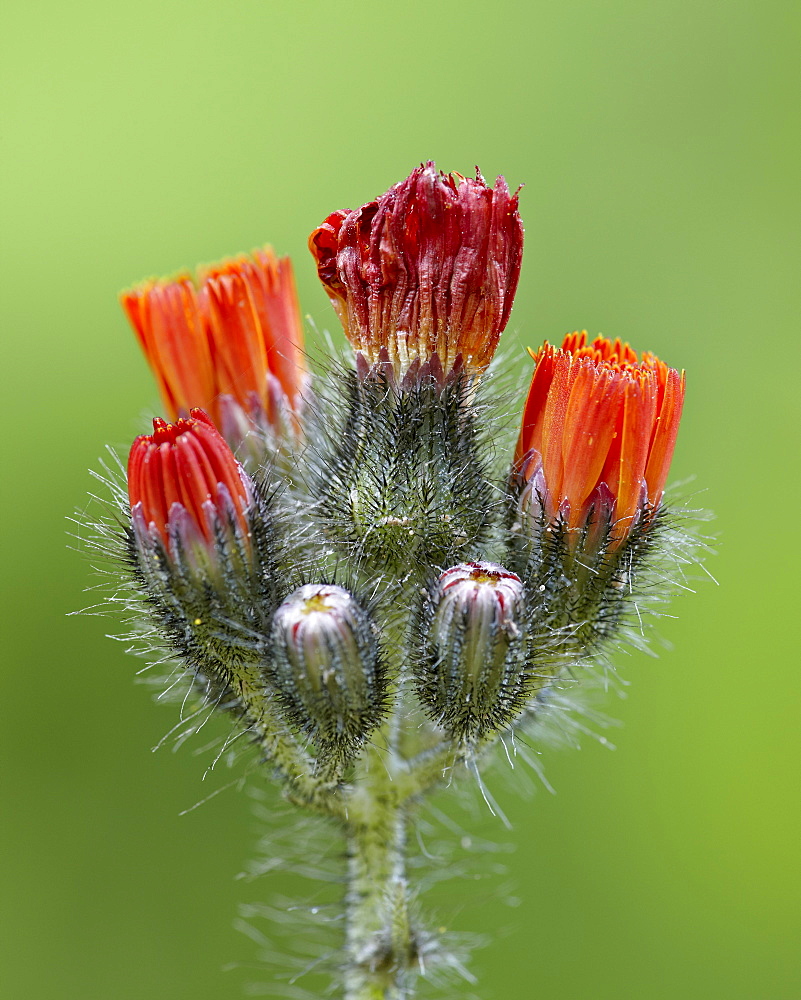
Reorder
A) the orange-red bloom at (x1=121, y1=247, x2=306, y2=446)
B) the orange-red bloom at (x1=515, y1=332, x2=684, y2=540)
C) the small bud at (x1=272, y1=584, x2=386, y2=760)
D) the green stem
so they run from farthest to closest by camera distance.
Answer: the orange-red bloom at (x1=121, y1=247, x2=306, y2=446) → the green stem → the orange-red bloom at (x1=515, y1=332, x2=684, y2=540) → the small bud at (x1=272, y1=584, x2=386, y2=760)

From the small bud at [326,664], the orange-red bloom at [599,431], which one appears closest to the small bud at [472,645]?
the small bud at [326,664]

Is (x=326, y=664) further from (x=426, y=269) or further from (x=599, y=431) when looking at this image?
(x=426, y=269)

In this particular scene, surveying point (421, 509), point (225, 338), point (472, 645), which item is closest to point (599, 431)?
point (421, 509)

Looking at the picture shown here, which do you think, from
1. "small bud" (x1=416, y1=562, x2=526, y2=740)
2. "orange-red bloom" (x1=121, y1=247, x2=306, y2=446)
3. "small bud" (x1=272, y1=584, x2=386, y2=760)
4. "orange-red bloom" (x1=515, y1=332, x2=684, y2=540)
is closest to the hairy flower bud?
"small bud" (x1=272, y1=584, x2=386, y2=760)

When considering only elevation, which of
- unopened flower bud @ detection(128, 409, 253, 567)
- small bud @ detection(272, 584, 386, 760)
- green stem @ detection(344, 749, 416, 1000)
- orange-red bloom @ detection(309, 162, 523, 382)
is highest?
orange-red bloom @ detection(309, 162, 523, 382)

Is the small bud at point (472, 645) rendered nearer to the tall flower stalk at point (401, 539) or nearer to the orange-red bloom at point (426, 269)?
the tall flower stalk at point (401, 539)

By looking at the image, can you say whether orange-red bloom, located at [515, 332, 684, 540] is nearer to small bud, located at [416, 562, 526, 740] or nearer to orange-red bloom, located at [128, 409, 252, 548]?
small bud, located at [416, 562, 526, 740]

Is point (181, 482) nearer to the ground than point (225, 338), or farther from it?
nearer to the ground
